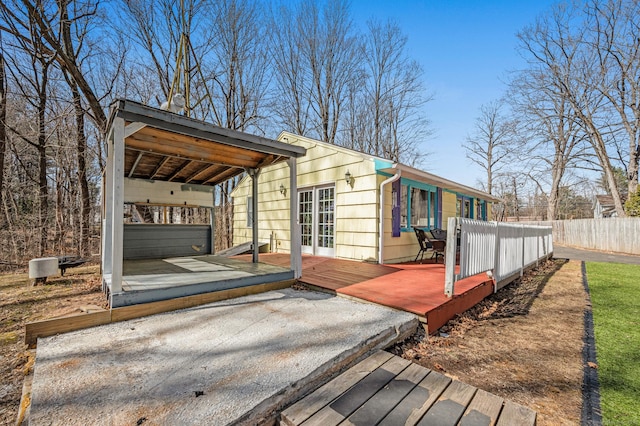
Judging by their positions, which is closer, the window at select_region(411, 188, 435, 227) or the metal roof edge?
the metal roof edge

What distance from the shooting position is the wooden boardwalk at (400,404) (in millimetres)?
1566

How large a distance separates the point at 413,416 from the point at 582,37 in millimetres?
21917

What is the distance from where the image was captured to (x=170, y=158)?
4527 millimetres

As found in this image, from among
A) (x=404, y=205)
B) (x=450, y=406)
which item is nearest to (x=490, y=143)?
(x=404, y=205)

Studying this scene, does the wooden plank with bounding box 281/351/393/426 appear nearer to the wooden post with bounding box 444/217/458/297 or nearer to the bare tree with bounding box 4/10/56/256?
the wooden post with bounding box 444/217/458/297

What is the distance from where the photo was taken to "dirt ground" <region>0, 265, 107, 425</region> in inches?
80.3

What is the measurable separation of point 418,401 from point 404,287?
7.99 ft

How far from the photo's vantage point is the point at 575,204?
32312mm

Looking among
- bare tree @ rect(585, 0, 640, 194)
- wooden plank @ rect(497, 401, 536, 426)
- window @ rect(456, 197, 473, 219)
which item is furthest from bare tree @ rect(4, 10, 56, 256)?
bare tree @ rect(585, 0, 640, 194)

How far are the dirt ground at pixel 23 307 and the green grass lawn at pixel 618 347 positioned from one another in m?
3.87

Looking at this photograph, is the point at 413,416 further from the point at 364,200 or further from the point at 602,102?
the point at 602,102

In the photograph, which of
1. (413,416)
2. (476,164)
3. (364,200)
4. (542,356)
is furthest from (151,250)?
(476,164)

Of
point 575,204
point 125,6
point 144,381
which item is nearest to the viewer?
A: point 144,381

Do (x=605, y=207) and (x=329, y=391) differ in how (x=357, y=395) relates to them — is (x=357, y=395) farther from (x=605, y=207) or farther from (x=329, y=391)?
(x=605, y=207)
